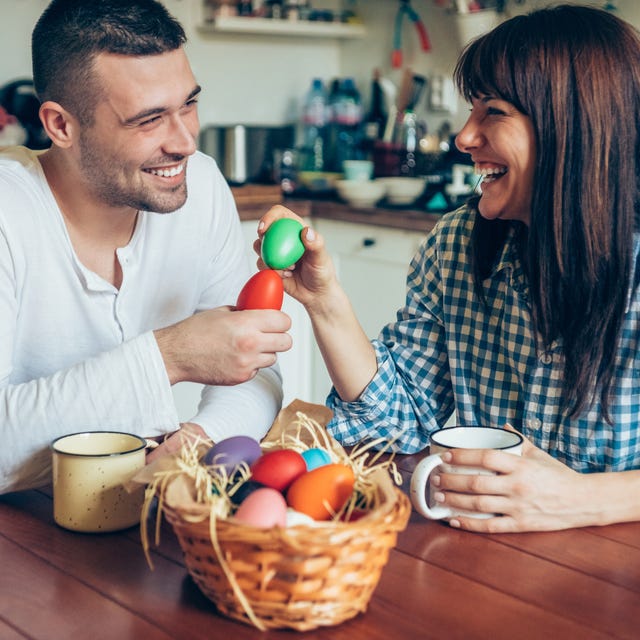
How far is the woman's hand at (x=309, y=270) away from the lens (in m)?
1.40

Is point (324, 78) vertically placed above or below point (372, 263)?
above

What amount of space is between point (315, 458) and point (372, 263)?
2228 millimetres

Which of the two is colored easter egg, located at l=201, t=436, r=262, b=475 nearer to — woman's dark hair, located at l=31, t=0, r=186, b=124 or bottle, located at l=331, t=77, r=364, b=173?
woman's dark hair, located at l=31, t=0, r=186, b=124

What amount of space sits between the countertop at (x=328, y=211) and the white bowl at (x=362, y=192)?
45mm

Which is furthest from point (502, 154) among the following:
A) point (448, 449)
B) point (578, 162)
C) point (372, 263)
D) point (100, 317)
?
point (372, 263)

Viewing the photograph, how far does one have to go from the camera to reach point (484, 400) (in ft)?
5.18

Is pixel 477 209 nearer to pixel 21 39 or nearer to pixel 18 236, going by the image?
pixel 18 236

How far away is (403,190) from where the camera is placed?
332 centimetres

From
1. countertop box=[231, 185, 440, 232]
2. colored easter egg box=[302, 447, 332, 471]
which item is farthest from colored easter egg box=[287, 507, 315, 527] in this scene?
countertop box=[231, 185, 440, 232]

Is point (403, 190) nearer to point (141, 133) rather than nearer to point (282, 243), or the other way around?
point (141, 133)

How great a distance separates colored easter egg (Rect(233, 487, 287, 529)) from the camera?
0.89 m

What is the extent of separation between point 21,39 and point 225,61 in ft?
2.75

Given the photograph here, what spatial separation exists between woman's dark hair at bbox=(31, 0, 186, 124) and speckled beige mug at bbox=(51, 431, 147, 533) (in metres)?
0.74

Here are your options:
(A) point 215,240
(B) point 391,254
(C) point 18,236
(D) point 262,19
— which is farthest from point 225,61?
(C) point 18,236
